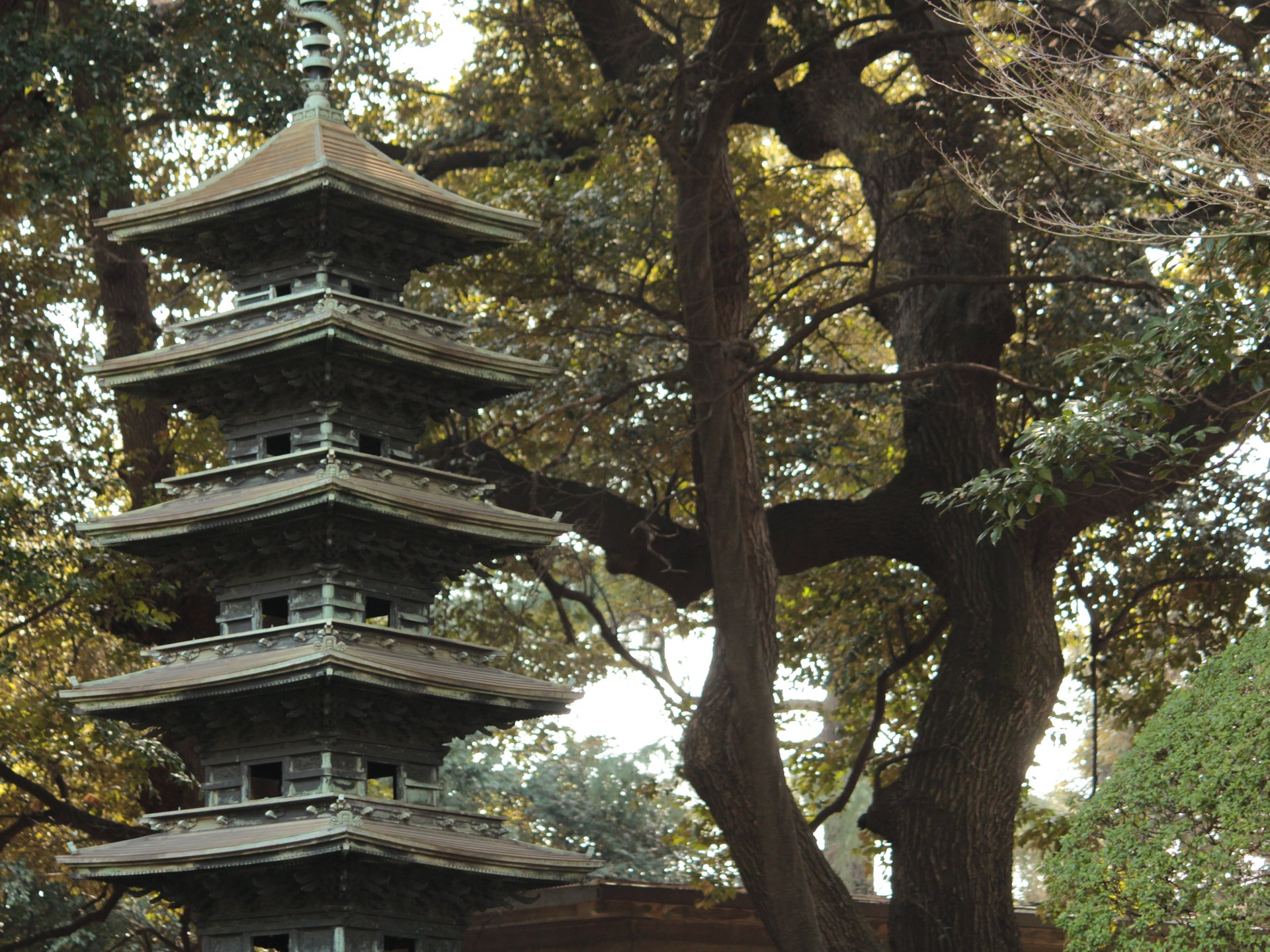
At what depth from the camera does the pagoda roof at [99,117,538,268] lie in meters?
10.5

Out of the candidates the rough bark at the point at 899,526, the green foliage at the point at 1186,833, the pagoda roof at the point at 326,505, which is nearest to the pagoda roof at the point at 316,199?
the rough bark at the point at 899,526

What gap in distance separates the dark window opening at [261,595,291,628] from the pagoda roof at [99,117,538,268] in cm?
261

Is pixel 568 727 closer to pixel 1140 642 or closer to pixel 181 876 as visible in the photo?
pixel 1140 642

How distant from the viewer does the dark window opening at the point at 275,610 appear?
10.4 m

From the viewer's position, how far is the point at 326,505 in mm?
9719

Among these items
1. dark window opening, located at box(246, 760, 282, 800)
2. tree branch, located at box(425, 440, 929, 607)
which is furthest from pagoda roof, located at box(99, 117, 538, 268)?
dark window opening, located at box(246, 760, 282, 800)

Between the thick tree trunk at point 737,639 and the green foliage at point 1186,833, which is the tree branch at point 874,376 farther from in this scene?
the green foliage at point 1186,833

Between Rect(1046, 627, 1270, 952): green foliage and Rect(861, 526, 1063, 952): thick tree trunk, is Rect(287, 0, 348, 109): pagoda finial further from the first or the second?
Rect(1046, 627, 1270, 952): green foliage

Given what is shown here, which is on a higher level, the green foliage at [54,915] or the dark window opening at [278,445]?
the dark window opening at [278,445]

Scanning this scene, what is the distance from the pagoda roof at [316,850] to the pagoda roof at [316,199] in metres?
4.24

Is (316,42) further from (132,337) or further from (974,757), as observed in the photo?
(974,757)

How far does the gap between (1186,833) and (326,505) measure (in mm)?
5431

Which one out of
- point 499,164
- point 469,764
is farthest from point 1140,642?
point 469,764

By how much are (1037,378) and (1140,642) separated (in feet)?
13.3
